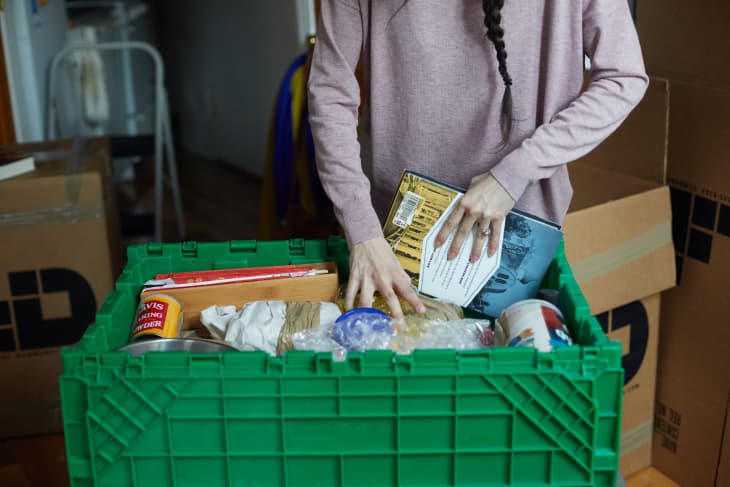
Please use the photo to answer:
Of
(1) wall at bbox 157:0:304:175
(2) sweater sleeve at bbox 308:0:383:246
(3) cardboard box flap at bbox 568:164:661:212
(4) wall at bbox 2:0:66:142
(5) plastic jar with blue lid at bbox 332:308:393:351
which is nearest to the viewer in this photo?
(5) plastic jar with blue lid at bbox 332:308:393:351

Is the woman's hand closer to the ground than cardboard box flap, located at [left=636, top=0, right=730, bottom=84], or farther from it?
closer to the ground

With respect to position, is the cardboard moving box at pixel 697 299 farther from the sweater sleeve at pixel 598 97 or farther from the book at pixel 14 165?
the book at pixel 14 165

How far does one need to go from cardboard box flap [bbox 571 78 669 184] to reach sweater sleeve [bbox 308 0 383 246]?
0.74 meters

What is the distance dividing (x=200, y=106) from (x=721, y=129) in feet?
12.0

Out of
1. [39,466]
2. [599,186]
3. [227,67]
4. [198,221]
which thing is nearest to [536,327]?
[599,186]

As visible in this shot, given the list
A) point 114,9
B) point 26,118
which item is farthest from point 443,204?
point 114,9

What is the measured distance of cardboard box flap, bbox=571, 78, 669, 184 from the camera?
5.55 feet

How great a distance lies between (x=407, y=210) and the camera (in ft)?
3.67

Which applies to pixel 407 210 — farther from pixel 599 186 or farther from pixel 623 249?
pixel 599 186

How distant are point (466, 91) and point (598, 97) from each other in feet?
0.60

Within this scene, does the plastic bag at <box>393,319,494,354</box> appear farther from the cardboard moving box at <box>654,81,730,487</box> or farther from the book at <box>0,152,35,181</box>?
the book at <box>0,152,35,181</box>

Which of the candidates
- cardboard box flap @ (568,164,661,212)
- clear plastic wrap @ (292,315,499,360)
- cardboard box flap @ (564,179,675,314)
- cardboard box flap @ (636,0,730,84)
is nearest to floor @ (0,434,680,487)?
cardboard box flap @ (564,179,675,314)

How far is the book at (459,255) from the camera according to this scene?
1.10 m

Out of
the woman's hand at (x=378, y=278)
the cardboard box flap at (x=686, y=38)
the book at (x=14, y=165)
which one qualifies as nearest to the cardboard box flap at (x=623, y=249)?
the cardboard box flap at (x=686, y=38)
